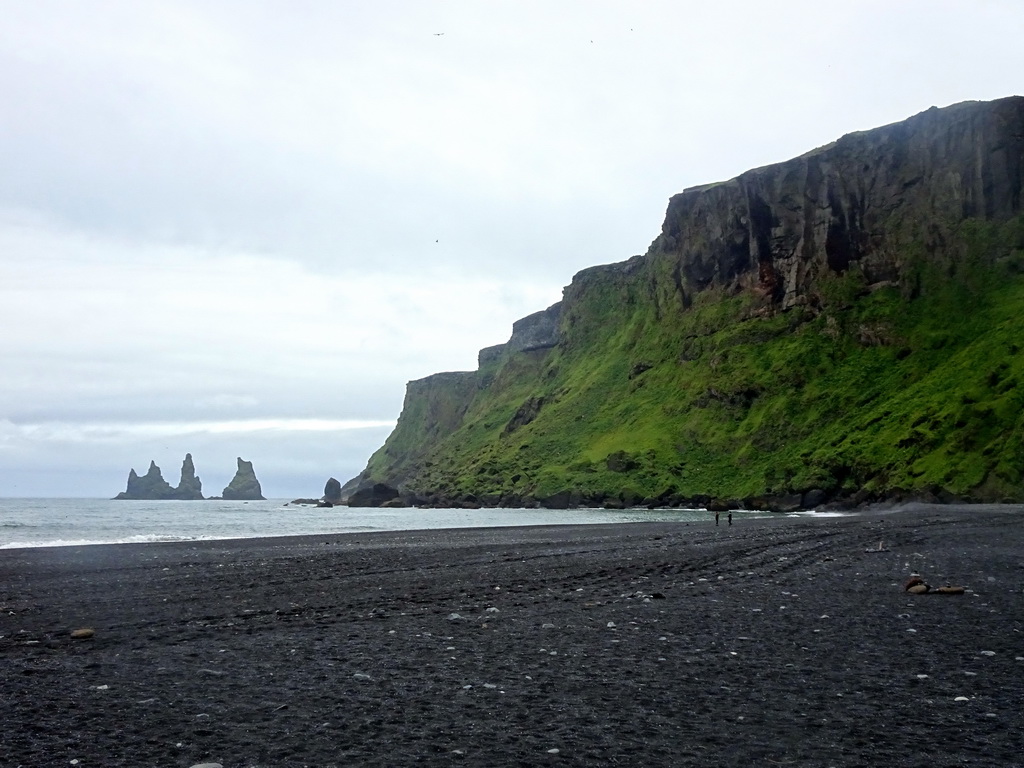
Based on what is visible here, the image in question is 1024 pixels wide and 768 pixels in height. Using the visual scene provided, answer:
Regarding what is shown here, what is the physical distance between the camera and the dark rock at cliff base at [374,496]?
18212cm

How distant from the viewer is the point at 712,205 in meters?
164

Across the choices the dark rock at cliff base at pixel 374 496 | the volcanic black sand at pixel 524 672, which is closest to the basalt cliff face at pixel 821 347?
the dark rock at cliff base at pixel 374 496

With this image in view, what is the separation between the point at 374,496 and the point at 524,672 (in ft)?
582

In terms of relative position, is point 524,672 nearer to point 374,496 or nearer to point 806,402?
point 806,402

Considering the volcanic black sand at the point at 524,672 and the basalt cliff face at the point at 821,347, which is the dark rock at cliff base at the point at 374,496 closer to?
the basalt cliff face at the point at 821,347

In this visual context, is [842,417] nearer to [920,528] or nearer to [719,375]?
[719,375]

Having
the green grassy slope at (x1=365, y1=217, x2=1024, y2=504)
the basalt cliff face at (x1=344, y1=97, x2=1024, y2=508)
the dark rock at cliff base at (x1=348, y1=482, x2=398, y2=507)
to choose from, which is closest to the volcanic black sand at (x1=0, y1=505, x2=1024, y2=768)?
the green grassy slope at (x1=365, y1=217, x2=1024, y2=504)

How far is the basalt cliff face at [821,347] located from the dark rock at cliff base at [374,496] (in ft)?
44.9

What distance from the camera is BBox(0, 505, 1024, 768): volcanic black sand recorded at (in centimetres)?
680

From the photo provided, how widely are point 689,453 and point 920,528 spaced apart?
89.2 meters

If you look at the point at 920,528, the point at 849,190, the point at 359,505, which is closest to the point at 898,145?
the point at 849,190

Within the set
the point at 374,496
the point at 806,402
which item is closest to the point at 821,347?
the point at 806,402

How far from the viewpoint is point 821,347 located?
13375 cm

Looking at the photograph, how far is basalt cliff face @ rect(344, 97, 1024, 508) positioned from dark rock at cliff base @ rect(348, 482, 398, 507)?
13687 mm
